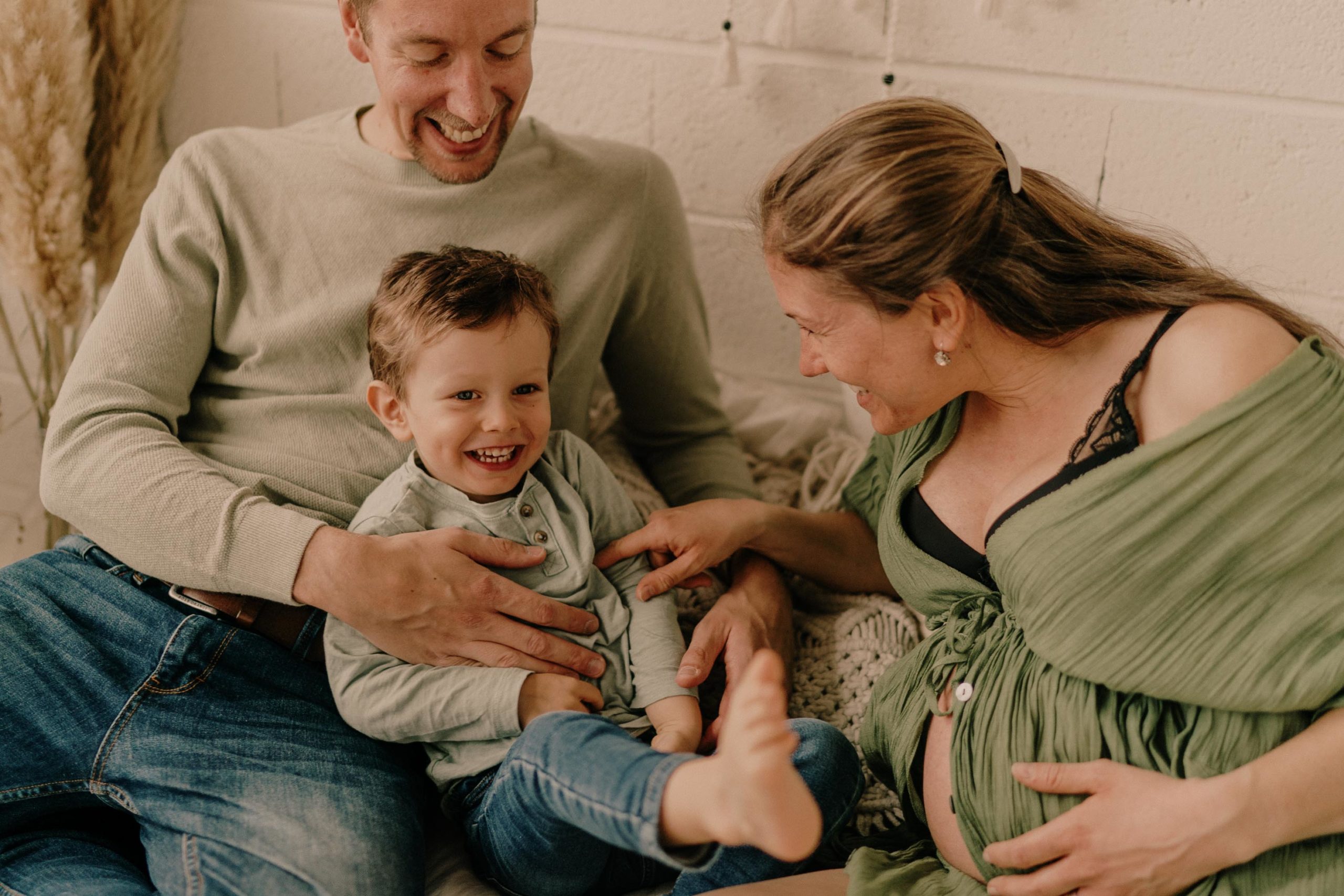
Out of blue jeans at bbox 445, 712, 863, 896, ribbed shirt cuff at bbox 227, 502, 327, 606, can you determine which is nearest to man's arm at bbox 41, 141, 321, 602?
ribbed shirt cuff at bbox 227, 502, 327, 606

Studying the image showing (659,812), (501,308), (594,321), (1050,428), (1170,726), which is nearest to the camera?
(659,812)

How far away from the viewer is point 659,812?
110cm

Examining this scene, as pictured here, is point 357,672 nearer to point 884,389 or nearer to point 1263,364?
point 884,389

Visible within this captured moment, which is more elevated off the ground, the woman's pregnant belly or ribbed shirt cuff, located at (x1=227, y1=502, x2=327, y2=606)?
ribbed shirt cuff, located at (x1=227, y1=502, x2=327, y2=606)

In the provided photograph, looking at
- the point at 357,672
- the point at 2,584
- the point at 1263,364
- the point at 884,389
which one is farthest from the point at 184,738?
the point at 1263,364

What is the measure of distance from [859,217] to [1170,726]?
2.08ft

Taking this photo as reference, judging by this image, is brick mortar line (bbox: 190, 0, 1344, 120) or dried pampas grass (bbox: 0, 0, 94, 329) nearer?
brick mortar line (bbox: 190, 0, 1344, 120)

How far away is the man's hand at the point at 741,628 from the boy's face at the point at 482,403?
1.11 feet

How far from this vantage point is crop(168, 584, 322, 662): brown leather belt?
153 cm

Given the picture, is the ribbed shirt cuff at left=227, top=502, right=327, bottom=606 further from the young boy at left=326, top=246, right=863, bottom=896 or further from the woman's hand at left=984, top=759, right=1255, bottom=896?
the woman's hand at left=984, top=759, right=1255, bottom=896

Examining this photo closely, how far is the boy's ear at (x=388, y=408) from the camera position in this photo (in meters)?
1.52

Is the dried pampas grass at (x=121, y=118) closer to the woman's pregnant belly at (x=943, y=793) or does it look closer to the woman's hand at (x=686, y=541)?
the woman's hand at (x=686, y=541)

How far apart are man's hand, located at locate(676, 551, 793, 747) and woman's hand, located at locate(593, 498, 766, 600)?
56 millimetres

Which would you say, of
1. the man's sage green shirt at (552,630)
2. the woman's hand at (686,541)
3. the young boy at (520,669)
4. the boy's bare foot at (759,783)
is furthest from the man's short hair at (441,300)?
the boy's bare foot at (759,783)
